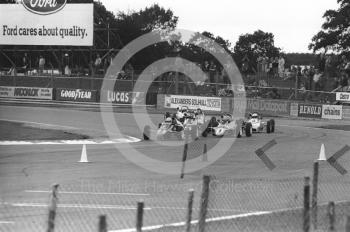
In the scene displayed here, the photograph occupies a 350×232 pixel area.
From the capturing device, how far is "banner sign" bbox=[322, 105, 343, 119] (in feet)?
128

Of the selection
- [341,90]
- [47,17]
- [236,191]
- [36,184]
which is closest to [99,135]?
[36,184]

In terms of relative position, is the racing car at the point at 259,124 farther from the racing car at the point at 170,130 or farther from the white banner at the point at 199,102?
the white banner at the point at 199,102

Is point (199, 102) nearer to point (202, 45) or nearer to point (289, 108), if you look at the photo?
point (289, 108)

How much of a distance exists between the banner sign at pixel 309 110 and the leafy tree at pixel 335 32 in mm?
19181

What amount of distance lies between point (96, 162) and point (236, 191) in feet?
21.4

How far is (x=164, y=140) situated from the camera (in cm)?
2555

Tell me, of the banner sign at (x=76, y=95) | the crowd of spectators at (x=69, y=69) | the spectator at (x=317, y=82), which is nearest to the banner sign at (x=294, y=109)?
the spectator at (x=317, y=82)

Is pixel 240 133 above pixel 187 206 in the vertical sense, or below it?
below

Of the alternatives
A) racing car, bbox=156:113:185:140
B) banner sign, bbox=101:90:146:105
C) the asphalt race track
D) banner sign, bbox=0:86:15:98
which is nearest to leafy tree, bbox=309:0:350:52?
banner sign, bbox=101:90:146:105

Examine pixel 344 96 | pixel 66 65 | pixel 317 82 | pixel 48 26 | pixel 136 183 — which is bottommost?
pixel 136 183

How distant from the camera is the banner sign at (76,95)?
52094mm

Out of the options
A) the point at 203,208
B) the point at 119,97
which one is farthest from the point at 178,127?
the point at 119,97

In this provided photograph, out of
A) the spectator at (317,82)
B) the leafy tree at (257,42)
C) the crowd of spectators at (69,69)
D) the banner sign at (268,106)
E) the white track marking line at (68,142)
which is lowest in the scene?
the white track marking line at (68,142)

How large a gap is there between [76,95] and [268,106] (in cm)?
1670
